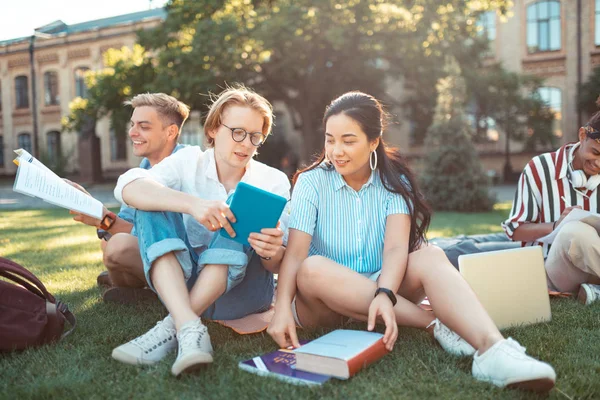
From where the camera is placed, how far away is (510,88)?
20516 millimetres

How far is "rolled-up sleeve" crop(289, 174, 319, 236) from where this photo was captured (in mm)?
2682

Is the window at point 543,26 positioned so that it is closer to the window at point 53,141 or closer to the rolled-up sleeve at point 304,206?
the rolled-up sleeve at point 304,206

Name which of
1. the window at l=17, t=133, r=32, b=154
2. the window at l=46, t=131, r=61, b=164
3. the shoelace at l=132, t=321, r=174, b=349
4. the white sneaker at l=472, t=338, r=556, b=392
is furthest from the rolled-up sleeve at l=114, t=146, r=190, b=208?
the window at l=17, t=133, r=32, b=154

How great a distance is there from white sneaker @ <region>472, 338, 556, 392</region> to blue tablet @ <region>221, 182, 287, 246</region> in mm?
969

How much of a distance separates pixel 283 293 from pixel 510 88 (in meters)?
20.0

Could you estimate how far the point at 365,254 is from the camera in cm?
282

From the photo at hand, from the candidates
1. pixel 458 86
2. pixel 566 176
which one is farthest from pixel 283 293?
pixel 458 86

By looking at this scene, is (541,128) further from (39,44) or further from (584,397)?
(39,44)

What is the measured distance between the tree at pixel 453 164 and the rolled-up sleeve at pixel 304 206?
9.11 meters

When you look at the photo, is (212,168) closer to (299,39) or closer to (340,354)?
(340,354)

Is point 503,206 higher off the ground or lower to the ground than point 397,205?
lower

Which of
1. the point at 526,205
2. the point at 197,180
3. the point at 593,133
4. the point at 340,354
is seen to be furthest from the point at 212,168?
the point at 593,133

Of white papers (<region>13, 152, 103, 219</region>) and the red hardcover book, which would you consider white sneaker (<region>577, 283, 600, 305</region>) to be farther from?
white papers (<region>13, 152, 103, 219</region>)

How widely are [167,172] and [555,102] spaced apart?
2181cm
